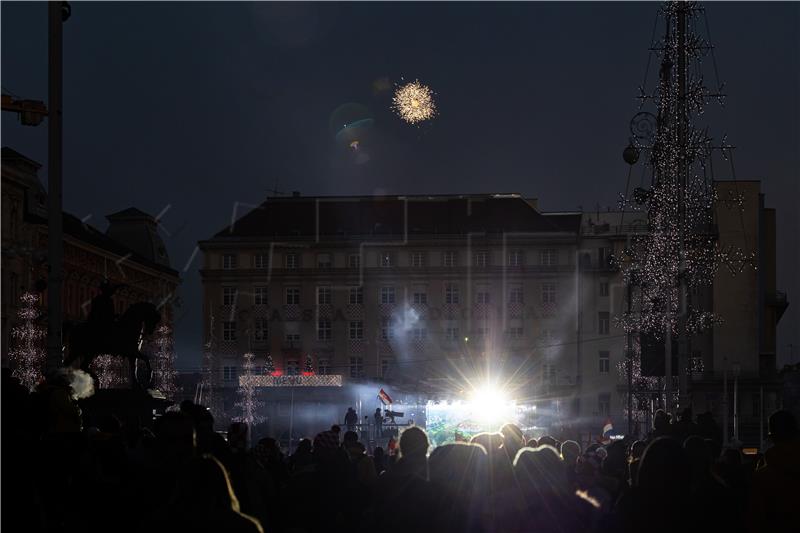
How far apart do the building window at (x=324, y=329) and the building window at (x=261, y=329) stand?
399cm

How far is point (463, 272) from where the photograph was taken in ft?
372

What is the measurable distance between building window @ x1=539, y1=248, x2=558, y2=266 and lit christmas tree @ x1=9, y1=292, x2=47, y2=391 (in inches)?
1632

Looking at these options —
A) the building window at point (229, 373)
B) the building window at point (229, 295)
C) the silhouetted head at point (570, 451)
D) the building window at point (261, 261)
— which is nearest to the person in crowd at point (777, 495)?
the silhouetted head at point (570, 451)

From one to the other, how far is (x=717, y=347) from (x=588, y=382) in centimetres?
1492

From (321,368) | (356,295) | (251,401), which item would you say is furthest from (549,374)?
(251,401)

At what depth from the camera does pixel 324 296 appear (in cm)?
11512

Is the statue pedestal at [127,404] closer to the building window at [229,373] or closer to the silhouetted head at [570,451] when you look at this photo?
the silhouetted head at [570,451]

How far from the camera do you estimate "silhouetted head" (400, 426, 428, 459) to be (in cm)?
975

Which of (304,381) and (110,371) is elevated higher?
(304,381)

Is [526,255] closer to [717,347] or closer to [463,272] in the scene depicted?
[463,272]

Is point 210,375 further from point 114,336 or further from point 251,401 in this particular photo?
point 114,336

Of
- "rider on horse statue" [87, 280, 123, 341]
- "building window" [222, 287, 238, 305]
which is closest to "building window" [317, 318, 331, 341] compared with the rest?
"building window" [222, 287, 238, 305]

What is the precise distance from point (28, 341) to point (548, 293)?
43642 mm

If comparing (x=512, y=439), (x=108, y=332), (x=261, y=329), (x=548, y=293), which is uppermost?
(x=548, y=293)
